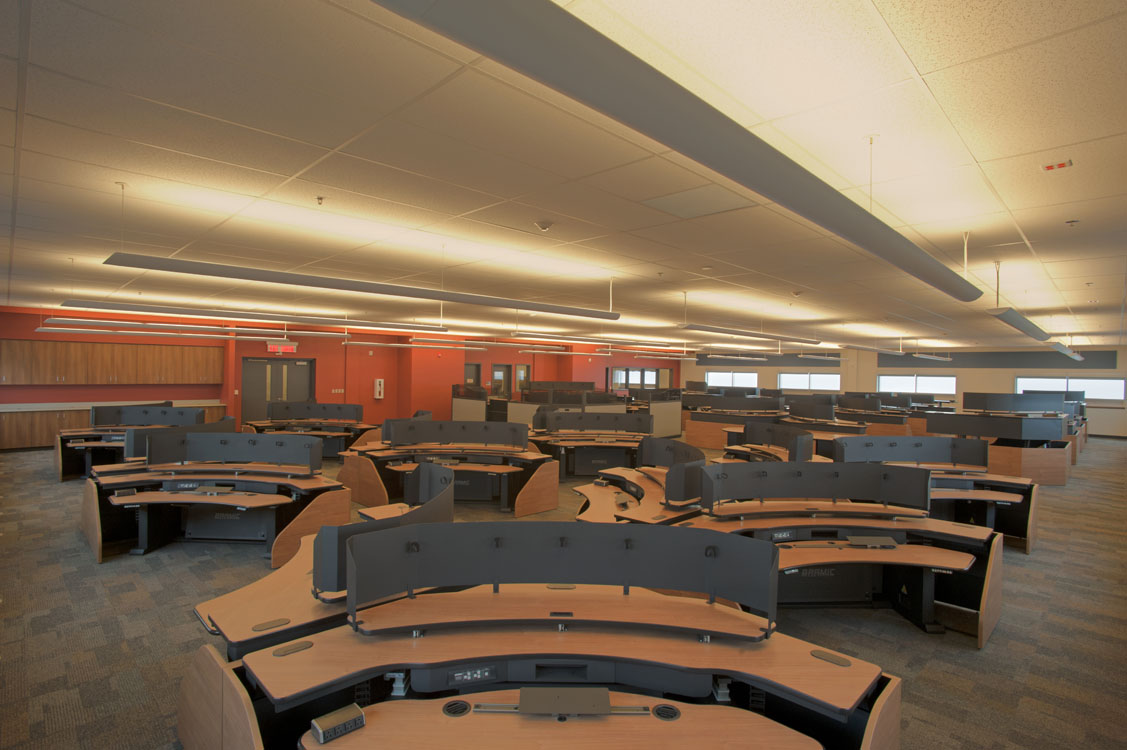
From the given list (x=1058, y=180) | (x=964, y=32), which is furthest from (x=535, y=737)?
(x=1058, y=180)

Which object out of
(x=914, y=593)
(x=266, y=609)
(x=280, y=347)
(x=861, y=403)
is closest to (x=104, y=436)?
(x=280, y=347)

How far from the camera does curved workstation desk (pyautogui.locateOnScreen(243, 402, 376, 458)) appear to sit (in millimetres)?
10844

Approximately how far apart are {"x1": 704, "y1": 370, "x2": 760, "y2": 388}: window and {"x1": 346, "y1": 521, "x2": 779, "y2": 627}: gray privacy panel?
23.3 meters

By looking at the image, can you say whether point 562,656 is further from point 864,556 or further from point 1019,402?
point 1019,402

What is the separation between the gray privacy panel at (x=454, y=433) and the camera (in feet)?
24.9

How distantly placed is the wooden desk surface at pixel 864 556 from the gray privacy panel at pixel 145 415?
9080 millimetres

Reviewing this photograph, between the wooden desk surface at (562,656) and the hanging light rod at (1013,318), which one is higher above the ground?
the hanging light rod at (1013,318)

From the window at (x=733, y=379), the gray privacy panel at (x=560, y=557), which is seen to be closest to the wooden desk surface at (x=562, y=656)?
the gray privacy panel at (x=560, y=557)

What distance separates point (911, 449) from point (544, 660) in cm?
565

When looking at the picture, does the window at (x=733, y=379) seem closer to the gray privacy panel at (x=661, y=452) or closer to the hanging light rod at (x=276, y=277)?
the gray privacy panel at (x=661, y=452)

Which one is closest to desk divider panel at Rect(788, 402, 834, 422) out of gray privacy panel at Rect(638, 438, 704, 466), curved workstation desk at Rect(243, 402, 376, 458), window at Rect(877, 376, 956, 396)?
gray privacy panel at Rect(638, 438, 704, 466)

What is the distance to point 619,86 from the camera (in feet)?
4.97

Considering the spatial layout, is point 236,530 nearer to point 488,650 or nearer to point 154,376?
point 488,650

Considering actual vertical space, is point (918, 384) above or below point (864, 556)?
above
